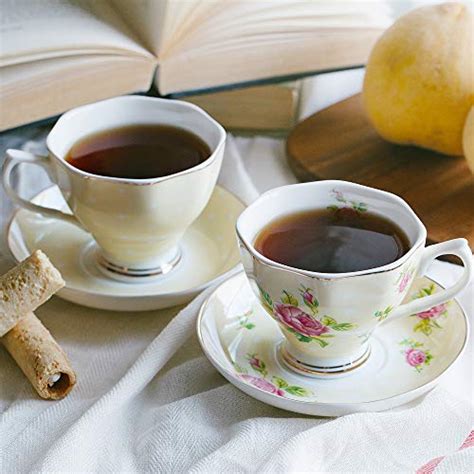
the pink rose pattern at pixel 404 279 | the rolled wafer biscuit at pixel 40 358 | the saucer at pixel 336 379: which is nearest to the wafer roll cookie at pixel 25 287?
the rolled wafer biscuit at pixel 40 358

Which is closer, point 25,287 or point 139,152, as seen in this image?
point 25,287

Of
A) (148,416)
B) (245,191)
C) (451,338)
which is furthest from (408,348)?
(245,191)

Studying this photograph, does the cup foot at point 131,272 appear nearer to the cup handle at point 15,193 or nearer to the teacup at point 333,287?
the cup handle at point 15,193

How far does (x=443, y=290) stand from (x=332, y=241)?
120 millimetres

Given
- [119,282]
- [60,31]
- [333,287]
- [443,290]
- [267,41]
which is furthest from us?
[267,41]

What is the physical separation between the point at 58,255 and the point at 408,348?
362 mm

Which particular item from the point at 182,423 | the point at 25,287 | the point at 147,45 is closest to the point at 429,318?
the point at 182,423

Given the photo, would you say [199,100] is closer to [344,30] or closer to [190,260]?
[344,30]

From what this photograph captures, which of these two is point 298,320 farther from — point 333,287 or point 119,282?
point 119,282

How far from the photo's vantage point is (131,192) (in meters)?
0.89

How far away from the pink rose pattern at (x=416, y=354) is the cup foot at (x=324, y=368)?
35 millimetres

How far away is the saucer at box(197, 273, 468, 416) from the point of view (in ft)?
2.58

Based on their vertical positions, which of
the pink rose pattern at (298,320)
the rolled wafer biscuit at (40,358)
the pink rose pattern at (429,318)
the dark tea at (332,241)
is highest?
the dark tea at (332,241)

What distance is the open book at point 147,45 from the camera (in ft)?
3.50
